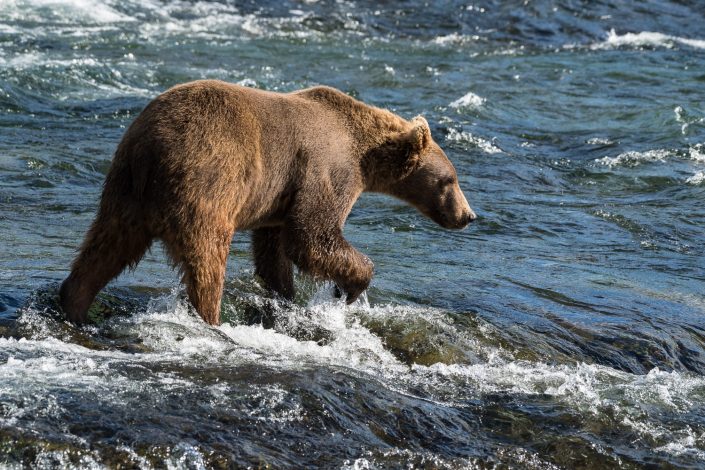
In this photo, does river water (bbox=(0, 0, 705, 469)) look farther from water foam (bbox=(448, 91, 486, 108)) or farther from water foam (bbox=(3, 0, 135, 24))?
water foam (bbox=(3, 0, 135, 24))

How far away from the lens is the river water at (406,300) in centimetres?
505

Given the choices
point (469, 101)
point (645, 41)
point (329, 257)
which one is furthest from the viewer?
point (645, 41)

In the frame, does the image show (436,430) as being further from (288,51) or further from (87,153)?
(288,51)

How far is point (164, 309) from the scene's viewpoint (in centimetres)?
677

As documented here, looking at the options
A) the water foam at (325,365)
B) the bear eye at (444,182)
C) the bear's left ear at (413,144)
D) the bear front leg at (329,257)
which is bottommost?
the water foam at (325,365)

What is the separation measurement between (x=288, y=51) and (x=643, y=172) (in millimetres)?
7525

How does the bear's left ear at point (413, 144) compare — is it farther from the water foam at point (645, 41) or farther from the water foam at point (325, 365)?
the water foam at point (645, 41)

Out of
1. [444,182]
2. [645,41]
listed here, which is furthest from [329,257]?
[645,41]

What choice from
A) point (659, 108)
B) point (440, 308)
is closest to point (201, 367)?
point (440, 308)

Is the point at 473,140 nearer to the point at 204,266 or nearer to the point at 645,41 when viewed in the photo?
the point at 204,266

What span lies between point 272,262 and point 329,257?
0.64 meters

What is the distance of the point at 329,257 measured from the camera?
6.99m

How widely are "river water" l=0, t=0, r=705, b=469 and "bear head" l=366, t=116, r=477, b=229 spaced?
55cm

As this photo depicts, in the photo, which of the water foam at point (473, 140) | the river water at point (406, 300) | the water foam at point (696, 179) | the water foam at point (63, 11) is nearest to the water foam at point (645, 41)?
the river water at point (406, 300)
